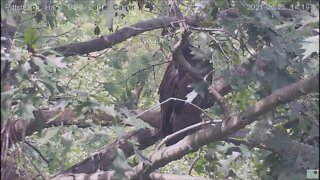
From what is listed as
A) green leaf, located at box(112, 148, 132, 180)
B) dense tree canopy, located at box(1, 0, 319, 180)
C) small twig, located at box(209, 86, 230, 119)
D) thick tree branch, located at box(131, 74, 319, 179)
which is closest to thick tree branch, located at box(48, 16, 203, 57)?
A: dense tree canopy, located at box(1, 0, 319, 180)

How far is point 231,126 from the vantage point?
2410 mm

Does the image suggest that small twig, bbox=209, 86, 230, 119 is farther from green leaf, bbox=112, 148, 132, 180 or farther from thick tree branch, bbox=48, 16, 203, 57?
thick tree branch, bbox=48, 16, 203, 57

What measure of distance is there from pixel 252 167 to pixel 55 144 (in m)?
1.64

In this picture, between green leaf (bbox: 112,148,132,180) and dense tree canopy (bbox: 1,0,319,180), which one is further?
green leaf (bbox: 112,148,132,180)

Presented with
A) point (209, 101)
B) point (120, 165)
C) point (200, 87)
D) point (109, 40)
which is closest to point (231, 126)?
point (200, 87)

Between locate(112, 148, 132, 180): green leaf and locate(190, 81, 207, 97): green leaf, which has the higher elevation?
locate(190, 81, 207, 97): green leaf

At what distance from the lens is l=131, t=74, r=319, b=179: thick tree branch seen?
2078 mm

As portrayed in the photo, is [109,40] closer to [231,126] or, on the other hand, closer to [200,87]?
[200,87]

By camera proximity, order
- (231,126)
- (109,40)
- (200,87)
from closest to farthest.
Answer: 1. (231,126)
2. (200,87)
3. (109,40)

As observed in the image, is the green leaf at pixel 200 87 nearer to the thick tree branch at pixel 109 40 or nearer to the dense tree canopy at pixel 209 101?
the dense tree canopy at pixel 209 101

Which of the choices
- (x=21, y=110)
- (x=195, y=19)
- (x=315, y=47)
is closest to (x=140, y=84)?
(x=195, y=19)

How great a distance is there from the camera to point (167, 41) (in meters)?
3.34

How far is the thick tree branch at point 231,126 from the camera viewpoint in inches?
81.8

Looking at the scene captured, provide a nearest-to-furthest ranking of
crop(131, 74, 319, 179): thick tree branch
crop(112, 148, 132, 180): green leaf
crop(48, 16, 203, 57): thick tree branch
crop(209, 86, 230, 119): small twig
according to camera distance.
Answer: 1. crop(131, 74, 319, 179): thick tree branch
2. crop(112, 148, 132, 180): green leaf
3. crop(209, 86, 230, 119): small twig
4. crop(48, 16, 203, 57): thick tree branch
